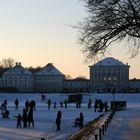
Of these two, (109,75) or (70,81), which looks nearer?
(109,75)

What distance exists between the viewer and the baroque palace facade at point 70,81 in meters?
165

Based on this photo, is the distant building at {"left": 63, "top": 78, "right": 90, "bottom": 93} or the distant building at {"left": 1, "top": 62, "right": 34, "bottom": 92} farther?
the distant building at {"left": 1, "top": 62, "right": 34, "bottom": 92}

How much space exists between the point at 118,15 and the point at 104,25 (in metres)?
1.00

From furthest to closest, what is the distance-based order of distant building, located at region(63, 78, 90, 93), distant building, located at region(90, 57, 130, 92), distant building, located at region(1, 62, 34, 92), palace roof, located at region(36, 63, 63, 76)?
palace roof, located at region(36, 63, 63, 76)
distant building, located at region(1, 62, 34, 92)
distant building, located at region(63, 78, 90, 93)
distant building, located at region(90, 57, 130, 92)

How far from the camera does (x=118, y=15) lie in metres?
30.2

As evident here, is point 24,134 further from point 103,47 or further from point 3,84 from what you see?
point 3,84

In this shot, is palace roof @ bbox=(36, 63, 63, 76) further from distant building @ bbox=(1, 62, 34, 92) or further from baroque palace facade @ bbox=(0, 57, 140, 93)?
distant building @ bbox=(1, 62, 34, 92)

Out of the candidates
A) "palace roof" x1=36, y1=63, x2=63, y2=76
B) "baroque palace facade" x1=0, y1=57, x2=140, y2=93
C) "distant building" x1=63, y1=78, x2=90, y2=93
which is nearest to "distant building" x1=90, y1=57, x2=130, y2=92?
"baroque palace facade" x1=0, y1=57, x2=140, y2=93

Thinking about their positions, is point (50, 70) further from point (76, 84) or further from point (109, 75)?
point (109, 75)

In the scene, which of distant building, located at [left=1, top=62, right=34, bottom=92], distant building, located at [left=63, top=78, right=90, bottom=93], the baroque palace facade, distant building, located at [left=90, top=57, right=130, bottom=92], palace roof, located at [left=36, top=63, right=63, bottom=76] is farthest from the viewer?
palace roof, located at [left=36, top=63, right=63, bottom=76]

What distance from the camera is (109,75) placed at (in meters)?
167

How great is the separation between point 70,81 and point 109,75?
13164 mm

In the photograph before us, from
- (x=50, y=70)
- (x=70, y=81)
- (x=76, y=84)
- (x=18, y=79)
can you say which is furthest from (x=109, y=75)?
(x=18, y=79)

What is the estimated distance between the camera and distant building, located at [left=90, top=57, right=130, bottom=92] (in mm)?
164125
